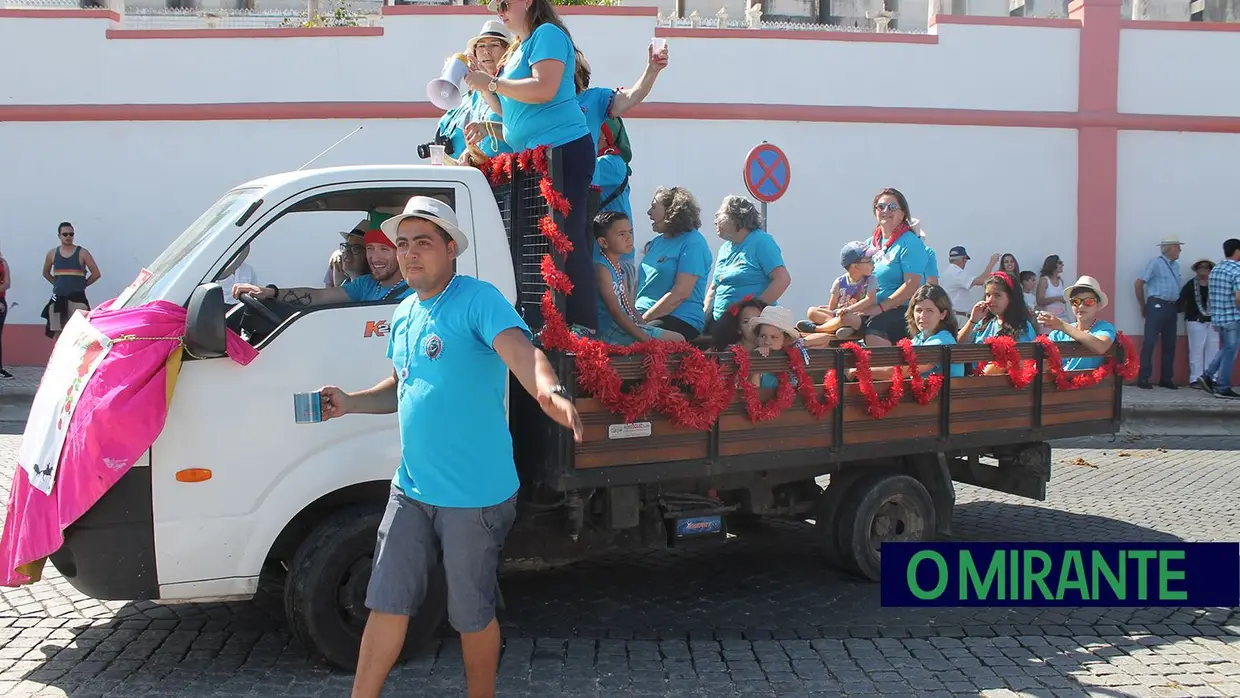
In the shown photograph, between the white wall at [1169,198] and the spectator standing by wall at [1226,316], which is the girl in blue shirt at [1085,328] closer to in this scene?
the spectator standing by wall at [1226,316]

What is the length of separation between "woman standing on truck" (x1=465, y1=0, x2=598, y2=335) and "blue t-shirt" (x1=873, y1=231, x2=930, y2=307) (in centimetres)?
274

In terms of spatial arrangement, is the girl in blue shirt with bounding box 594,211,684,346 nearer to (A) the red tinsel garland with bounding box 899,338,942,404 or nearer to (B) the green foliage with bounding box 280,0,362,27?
(A) the red tinsel garland with bounding box 899,338,942,404

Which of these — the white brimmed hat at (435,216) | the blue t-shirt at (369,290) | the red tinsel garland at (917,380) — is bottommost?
the red tinsel garland at (917,380)

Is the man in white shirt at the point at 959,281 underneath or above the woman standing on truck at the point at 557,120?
underneath

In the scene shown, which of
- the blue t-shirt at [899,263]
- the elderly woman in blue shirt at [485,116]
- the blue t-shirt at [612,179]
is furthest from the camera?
the blue t-shirt at [899,263]

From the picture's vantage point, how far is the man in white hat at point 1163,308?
49.2 ft

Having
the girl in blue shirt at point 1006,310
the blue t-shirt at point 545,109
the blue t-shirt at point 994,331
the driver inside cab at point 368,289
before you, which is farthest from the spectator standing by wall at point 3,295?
the girl in blue shirt at point 1006,310

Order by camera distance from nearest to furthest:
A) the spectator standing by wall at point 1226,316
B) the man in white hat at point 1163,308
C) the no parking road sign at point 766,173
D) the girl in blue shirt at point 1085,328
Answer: the girl in blue shirt at point 1085,328 < the no parking road sign at point 766,173 < the spectator standing by wall at point 1226,316 < the man in white hat at point 1163,308

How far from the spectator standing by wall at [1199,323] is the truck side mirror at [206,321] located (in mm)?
13800

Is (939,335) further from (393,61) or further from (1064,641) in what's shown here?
(393,61)

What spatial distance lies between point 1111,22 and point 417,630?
1402 cm

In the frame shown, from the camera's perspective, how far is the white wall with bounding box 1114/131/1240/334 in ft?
50.9

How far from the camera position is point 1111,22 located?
15.4 metres

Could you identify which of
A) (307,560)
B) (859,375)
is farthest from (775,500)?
(307,560)
